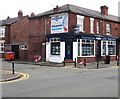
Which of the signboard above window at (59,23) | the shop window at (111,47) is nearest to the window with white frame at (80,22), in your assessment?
the signboard above window at (59,23)

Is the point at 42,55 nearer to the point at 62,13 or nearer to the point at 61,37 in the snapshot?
the point at 61,37

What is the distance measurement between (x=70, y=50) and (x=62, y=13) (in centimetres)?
484

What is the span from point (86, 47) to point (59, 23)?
4777mm

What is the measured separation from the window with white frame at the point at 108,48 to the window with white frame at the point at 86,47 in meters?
2.12

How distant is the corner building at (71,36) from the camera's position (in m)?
23.5

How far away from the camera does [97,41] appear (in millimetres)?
26062

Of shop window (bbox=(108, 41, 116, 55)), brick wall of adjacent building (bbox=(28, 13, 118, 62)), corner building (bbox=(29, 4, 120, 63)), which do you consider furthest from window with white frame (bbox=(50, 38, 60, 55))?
shop window (bbox=(108, 41, 116, 55))

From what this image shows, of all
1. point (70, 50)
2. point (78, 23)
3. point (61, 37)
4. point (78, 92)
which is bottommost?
point (78, 92)

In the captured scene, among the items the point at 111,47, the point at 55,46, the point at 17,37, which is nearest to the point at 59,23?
the point at 55,46

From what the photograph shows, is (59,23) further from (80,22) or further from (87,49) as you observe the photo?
(87,49)

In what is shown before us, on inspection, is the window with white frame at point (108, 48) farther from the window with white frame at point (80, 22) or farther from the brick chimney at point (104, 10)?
the brick chimney at point (104, 10)

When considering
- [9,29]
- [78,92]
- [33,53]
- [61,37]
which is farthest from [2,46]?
[78,92]

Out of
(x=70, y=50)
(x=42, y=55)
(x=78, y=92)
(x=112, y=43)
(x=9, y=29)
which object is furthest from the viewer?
(x=9, y=29)

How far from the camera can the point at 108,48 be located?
28016mm
